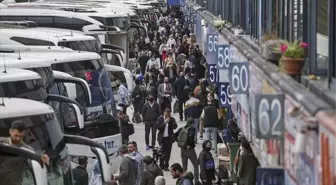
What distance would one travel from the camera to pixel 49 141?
14711mm

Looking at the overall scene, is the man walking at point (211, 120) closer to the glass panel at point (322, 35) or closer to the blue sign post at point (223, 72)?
the blue sign post at point (223, 72)

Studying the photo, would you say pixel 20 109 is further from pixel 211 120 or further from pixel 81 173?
pixel 211 120

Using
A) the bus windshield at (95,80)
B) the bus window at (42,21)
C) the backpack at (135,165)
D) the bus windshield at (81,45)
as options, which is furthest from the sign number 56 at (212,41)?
the bus window at (42,21)

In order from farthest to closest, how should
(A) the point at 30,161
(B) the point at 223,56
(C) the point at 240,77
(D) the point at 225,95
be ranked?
(D) the point at 225,95 < (B) the point at 223,56 < (C) the point at 240,77 < (A) the point at 30,161

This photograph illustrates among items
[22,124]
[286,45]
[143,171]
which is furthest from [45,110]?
[143,171]

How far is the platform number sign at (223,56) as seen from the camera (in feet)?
71.7

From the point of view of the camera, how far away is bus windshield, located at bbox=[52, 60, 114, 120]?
1004 inches

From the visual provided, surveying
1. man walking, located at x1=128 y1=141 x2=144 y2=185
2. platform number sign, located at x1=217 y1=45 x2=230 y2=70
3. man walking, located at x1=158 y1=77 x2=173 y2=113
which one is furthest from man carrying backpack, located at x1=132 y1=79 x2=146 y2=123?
man walking, located at x1=128 y1=141 x2=144 y2=185

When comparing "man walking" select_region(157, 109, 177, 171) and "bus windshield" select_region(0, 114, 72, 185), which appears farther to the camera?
"man walking" select_region(157, 109, 177, 171)

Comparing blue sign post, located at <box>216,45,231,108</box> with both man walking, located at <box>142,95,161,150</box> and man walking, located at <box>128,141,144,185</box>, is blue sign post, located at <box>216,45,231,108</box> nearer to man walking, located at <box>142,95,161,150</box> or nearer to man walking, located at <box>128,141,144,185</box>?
man walking, located at <box>128,141,144,185</box>

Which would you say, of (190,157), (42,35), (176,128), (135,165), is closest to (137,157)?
(135,165)

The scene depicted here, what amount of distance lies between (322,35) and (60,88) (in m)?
10.1

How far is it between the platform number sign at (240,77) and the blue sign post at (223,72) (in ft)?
11.7

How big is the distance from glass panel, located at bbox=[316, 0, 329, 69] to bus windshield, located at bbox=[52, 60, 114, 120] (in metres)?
11.6
